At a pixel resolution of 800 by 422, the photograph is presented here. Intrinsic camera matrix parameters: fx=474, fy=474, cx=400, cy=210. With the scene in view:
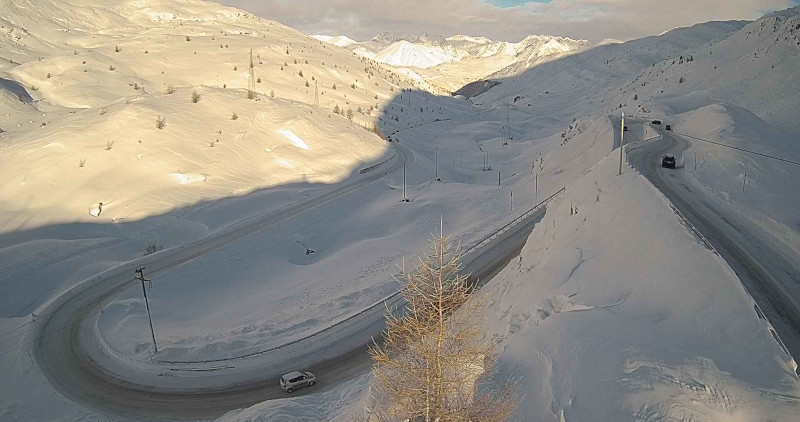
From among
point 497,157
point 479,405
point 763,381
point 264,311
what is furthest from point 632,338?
point 497,157

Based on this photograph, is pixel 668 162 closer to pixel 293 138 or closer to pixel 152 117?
pixel 293 138

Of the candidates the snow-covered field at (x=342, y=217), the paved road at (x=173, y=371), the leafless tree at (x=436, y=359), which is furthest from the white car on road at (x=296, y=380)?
the leafless tree at (x=436, y=359)

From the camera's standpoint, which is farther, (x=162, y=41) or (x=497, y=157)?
(x=162, y=41)

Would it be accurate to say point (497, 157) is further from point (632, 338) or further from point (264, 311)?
point (632, 338)

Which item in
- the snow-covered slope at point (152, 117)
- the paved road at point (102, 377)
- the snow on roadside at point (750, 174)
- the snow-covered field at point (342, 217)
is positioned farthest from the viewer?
the snow-covered slope at point (152, 117)

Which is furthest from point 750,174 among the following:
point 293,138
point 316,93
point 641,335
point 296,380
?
point 316,93

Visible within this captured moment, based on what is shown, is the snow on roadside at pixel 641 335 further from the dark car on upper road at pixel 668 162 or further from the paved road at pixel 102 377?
the dark car on upper road at pixel 668 162

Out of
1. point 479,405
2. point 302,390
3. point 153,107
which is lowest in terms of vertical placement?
point 302,390

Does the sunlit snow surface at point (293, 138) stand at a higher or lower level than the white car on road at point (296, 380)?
higher
